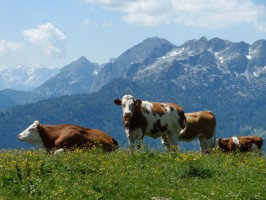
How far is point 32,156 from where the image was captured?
1644 cm

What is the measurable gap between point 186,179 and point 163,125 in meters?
9.31

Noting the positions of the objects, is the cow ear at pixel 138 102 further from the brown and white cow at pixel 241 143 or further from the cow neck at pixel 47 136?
the brown and white cow at pixel 241 143

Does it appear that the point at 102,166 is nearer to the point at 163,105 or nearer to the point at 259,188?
the point at 259,188

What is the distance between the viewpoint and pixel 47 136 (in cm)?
2228

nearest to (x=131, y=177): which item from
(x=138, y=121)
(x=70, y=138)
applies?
(x=70, y=138)

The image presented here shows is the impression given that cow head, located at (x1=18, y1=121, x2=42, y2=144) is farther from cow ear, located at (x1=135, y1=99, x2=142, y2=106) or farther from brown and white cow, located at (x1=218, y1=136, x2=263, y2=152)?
brown and white cow, located at (x1=218, y1=136, x2=263, y2=152)

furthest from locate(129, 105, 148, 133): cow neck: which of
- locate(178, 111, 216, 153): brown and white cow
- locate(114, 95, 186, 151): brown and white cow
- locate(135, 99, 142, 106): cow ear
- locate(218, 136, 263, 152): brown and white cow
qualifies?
locate(218, 136, 263, 152): brown and white cow

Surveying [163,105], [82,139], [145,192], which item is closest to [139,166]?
[145,192]

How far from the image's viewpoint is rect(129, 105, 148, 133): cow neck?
2183cm

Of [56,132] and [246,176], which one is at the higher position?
[56,132]

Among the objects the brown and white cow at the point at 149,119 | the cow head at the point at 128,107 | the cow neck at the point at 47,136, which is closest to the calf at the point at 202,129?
the brown and white cow at the point at 149,119

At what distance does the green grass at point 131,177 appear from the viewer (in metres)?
11.8

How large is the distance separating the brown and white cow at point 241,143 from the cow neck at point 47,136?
41.5 ft

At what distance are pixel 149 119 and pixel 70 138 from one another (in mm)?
3832
